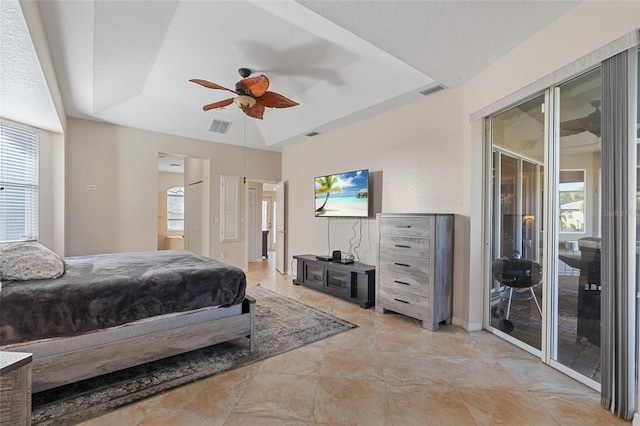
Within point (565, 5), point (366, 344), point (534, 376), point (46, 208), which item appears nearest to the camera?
point (565, 5)

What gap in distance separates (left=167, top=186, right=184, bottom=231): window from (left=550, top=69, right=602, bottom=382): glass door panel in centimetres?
901

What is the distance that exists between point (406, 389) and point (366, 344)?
73 centimetres

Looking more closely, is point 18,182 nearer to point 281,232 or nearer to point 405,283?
point 281,232

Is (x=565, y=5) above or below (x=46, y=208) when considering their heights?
above

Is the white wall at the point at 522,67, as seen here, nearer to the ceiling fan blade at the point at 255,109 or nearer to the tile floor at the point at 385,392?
the tile floor at the point at 385,392

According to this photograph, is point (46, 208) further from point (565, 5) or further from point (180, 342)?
point (565, 5)

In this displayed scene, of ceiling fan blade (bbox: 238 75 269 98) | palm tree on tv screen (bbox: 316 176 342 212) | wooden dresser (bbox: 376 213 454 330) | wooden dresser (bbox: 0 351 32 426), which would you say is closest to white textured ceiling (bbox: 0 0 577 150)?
ceiling fan blade (bbox: 238 75 269 98)

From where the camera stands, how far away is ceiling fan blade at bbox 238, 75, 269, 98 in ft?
9.46

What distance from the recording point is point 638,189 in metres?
1.75

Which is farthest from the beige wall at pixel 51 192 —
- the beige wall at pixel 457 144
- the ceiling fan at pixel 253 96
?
the beige wall at pixel 457 144

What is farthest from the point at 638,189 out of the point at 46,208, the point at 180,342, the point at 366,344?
the point at 46,208

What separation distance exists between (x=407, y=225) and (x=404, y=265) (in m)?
0.46

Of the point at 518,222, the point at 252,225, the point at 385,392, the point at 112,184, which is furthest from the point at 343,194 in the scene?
the point at 252,225

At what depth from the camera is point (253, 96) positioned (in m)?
3.21
